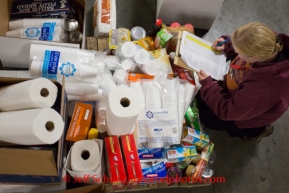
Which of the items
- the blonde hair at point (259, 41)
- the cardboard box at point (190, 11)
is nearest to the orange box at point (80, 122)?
the blonde hair at point (259, 41)

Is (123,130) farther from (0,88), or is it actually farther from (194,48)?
(194,48)

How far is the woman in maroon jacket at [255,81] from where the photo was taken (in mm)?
1109

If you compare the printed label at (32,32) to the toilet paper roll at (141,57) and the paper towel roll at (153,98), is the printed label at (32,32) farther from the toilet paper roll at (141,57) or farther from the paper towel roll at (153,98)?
the paper towel roll at (153,98)

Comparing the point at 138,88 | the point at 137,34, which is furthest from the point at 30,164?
the point at 137,34

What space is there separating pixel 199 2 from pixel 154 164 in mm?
1035

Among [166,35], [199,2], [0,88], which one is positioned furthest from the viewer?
[199,2]

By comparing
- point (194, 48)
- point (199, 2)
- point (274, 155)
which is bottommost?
point (274, 155)

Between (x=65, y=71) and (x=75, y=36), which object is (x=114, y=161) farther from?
(x=75, y=36)

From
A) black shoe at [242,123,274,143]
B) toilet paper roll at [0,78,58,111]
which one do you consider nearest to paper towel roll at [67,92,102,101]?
toilet paper roll at [0,78,58,111]

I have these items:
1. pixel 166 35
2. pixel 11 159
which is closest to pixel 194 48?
pixel 166 35

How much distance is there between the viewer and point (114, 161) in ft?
4.07

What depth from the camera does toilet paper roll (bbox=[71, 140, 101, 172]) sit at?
1201 mm

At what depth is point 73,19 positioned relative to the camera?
5.46 feet

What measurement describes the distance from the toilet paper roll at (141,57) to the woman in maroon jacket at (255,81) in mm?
314
